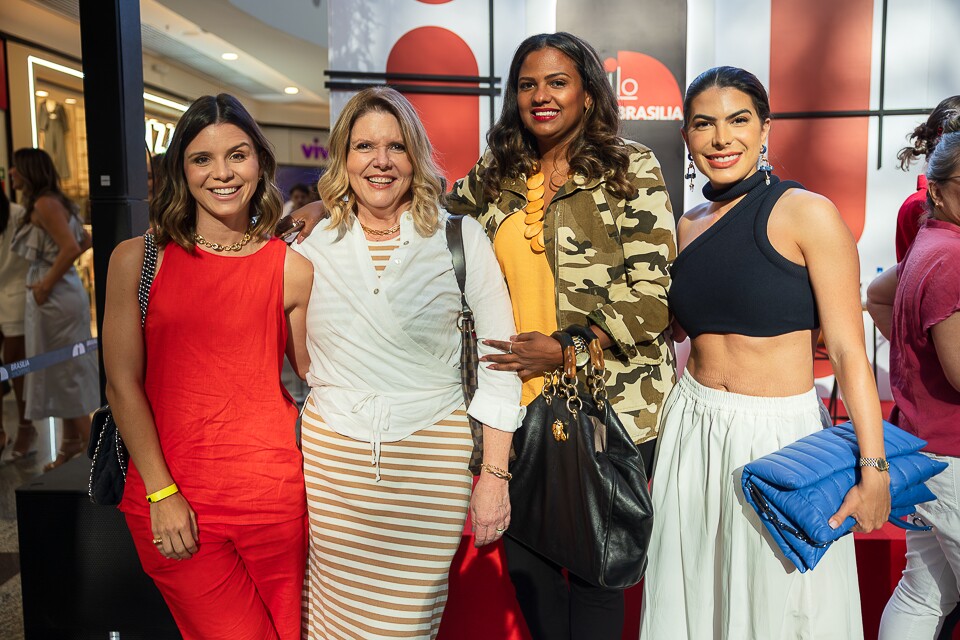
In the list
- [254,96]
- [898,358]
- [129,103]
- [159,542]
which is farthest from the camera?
[254,96]

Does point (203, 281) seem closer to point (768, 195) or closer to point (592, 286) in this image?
point (592, 286)

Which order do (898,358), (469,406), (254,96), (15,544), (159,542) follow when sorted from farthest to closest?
(254,96), (15,544), (898,358), (469,406), (159,542)

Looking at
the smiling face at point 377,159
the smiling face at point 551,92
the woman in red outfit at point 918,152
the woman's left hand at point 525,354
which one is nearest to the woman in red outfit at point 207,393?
the smiling face at point 377,159

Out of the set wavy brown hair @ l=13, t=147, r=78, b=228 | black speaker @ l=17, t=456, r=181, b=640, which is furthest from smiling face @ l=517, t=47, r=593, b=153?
wavy brown hair @ l=13, t=147, r=78, b=228

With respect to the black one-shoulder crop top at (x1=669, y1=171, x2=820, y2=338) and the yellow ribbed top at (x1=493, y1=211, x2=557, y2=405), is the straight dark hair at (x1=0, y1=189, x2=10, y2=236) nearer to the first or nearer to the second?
the yellow ribbed top at (x1=493, y1=211, x2=557, y2=405)

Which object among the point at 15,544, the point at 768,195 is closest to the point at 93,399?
the point at 15,544

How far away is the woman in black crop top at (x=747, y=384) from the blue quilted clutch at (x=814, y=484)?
0.05 meters

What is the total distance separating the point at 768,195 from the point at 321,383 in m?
1.19

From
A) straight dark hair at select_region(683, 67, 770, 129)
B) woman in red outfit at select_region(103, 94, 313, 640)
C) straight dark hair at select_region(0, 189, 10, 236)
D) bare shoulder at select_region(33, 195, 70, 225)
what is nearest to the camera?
woman in red outfit at select_region(103, 94, 313, 640)

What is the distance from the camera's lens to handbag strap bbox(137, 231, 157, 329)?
5.49 ft

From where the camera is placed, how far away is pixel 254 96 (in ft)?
46.7

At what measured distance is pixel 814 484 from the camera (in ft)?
5.16

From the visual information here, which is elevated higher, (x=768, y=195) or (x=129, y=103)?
(x=129, y=103)

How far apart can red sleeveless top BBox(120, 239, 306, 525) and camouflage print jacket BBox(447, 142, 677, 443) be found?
30.1 inches
